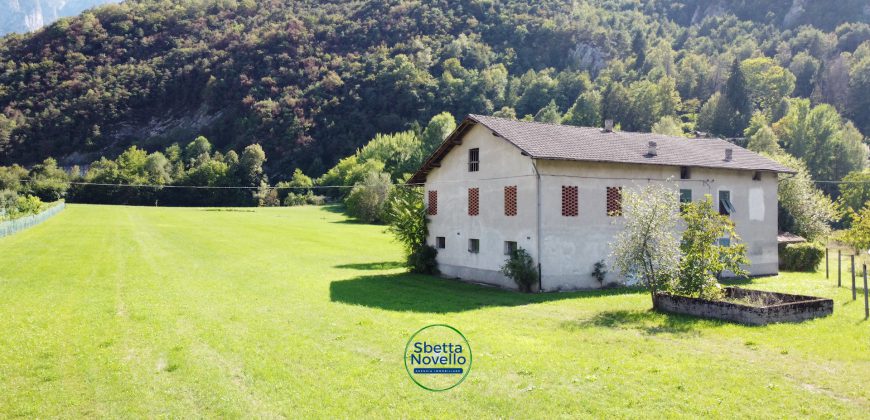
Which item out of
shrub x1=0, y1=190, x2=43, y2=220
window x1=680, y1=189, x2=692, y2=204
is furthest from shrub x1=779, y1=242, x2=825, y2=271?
shrub x1=0, y1=190, x2=43, y2=220

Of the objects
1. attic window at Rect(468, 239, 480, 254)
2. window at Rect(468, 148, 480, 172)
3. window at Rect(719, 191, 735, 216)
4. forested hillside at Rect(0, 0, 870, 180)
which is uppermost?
forested hillside at Rect(0, 0, 870, 180)

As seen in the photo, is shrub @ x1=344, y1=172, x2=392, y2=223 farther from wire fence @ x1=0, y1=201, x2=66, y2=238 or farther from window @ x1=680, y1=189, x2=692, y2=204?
window @ x1=680, y1=189, x2=692, y2=204

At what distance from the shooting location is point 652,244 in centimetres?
1977

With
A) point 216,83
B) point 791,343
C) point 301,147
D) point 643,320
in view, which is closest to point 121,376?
point 643,320

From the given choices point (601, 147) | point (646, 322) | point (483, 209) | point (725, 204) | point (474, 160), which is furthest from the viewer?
point (725, 204)

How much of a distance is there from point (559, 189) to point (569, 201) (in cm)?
80

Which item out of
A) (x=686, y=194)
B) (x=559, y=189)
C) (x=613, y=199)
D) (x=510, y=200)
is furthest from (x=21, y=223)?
(x=686, y=194)

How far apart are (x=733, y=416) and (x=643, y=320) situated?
8.83 m

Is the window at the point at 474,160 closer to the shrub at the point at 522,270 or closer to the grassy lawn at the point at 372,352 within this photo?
the shrub at the point at 522,270

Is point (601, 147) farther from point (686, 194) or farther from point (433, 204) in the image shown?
point (433, 204)

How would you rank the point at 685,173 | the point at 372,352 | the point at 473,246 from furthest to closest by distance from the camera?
the point at 473,246, the point at 685,173, the point at 372,352

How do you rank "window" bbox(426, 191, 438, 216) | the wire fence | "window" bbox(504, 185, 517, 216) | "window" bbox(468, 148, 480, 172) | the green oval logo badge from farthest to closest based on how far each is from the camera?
the wire fence → "window" bbox(426, 191, 438, 216) → "window" bbox(468, 148, 480, 172) → "window" bbox(504, 185, 517, 216) → the green oval logo badge

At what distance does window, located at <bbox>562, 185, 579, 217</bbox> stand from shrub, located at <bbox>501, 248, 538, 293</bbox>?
2.78 metres

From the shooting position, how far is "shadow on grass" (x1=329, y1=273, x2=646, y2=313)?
2197 cm
